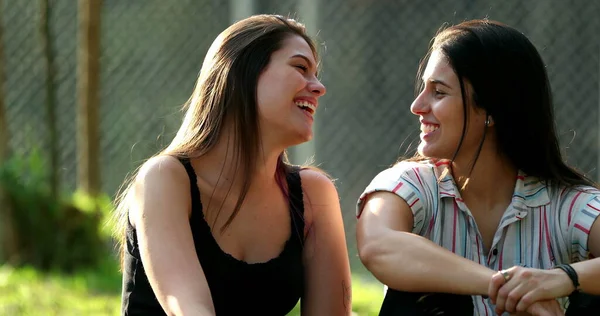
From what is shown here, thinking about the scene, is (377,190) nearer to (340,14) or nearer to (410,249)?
(410,249)

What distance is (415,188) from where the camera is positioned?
332 centimetres

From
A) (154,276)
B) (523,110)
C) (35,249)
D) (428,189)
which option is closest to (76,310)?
(35,249)

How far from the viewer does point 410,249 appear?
3.15 metres

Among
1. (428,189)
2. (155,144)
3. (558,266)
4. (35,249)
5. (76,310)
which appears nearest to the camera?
(558,266)

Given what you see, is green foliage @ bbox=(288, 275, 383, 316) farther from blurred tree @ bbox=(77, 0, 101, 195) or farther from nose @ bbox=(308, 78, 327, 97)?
blurred tree @ bbox=(77, 0, 101, 195)

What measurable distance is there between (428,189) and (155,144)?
10.7 feet

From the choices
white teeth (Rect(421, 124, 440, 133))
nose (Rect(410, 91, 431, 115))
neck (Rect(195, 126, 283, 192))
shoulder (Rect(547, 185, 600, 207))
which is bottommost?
shoulder (Rect(547, 185, 600, 207))

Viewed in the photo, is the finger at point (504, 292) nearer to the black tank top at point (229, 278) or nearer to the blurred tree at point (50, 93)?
the black tank top at point (229, 278)

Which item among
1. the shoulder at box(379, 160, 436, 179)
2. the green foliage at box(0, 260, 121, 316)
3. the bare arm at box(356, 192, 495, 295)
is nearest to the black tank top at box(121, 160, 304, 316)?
the bare arm at box(356, 192, 495, 295)

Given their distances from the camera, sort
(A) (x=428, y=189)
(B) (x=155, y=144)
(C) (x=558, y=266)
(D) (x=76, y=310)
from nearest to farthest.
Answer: (C) (x=558, y=266), (A) (x=428, y=189), (D) (x=76, y=310), (B) (x=155, y=144)

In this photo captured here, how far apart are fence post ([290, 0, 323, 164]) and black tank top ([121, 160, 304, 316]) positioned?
8.12 feet

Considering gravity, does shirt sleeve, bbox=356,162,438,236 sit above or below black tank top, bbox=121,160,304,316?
above

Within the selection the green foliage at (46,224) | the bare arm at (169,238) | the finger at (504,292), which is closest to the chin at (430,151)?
the finger at (504,292)

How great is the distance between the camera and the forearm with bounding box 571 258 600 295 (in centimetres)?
308
